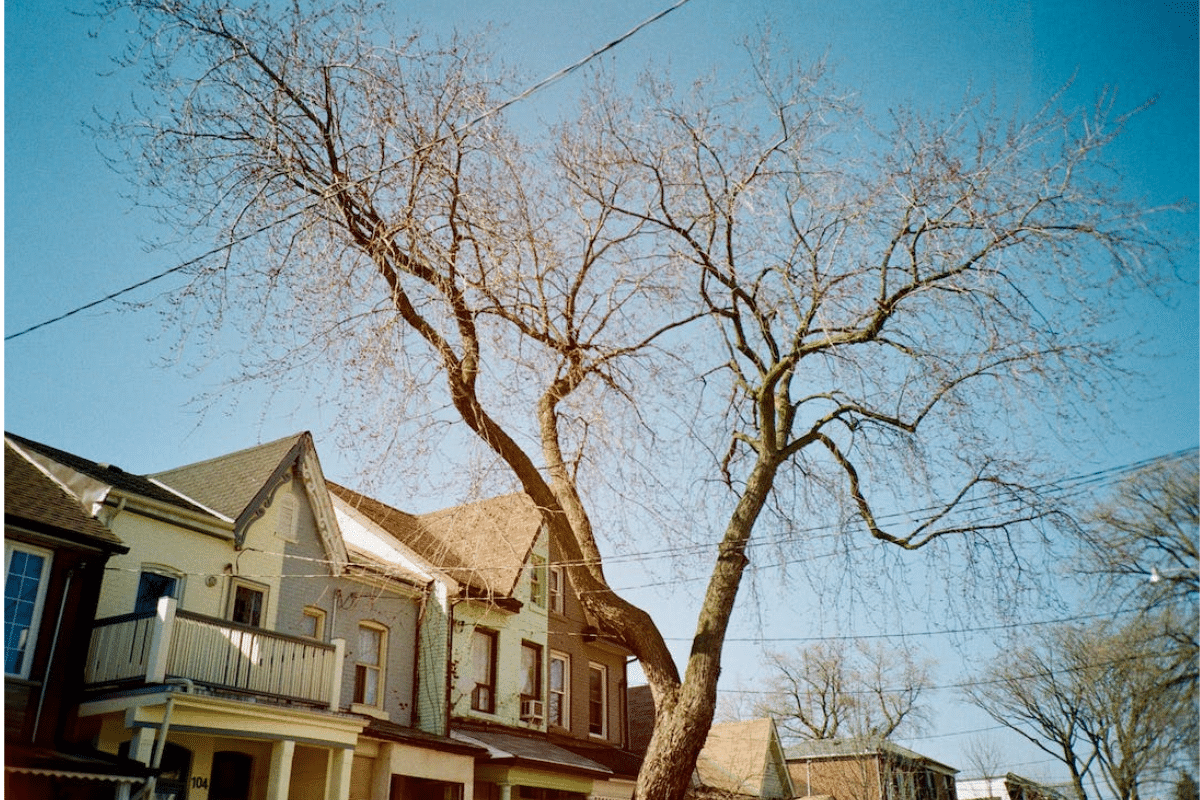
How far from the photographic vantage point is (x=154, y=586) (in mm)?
13984

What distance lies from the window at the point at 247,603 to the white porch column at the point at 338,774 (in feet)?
8.00

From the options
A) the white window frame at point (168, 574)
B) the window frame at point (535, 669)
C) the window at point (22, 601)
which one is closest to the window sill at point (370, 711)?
the white window frame at point (168, 574)

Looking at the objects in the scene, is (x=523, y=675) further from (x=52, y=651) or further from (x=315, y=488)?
(x=52, y=651)

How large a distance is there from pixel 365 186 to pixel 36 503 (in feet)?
23.3

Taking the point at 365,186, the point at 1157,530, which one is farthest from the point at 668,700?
the point at 365,186

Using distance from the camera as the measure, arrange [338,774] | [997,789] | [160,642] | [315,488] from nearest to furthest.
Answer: [160,642] < [338,774] < [315,488] < [997,789]

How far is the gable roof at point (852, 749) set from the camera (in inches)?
1566

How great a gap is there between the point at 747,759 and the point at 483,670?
1626 centimetres

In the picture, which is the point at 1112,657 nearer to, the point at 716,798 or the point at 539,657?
the point at 539,657

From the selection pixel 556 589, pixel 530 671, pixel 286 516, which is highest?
pixel 556 589

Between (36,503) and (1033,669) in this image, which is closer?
(36,503)

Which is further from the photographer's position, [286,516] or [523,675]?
[523,675]

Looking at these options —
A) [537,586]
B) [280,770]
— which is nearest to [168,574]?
[280,770]

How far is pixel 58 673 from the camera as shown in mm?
12266
